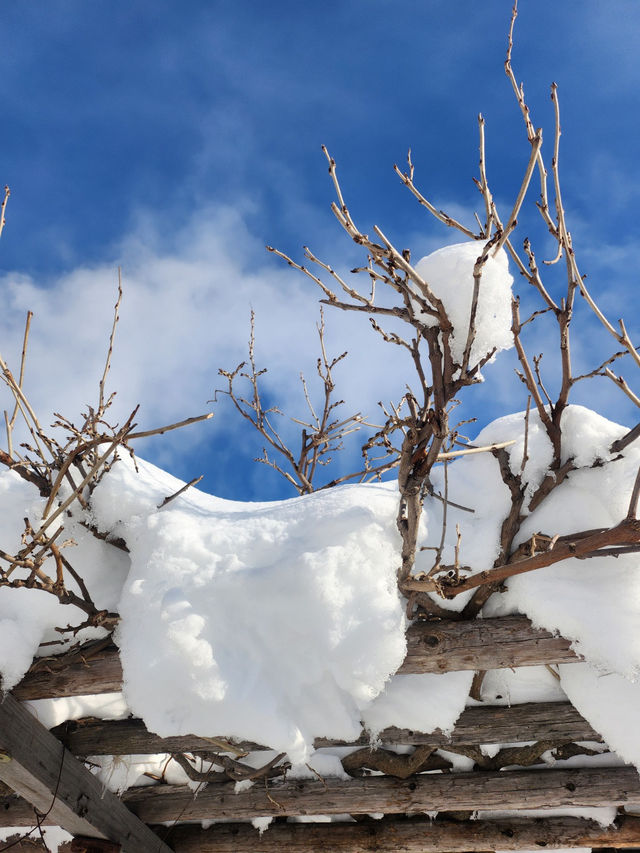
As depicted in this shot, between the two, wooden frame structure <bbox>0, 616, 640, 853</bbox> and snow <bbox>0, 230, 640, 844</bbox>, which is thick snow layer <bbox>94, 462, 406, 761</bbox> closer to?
snow <bbox>0, 230, 640, 844</bbox>

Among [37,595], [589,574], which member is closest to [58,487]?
[37,595]

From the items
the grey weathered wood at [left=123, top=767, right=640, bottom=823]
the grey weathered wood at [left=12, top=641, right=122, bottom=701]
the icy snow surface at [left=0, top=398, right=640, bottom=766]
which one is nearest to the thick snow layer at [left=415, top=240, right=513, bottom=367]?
the icy snow surface at [left=0, top=398, right=640, bottom=766]

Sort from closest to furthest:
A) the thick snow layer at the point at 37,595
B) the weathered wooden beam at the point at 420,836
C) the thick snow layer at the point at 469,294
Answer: the thick snow layer at the point at 469,294, the thick snow layer at the point at 37,595, the weathered wooden beam at the point at 420,836

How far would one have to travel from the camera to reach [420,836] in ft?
8.58

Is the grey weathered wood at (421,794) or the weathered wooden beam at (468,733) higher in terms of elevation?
the weathered wooden beam at (468,733)

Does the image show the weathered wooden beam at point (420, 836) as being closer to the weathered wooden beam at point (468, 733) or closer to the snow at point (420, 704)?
the weathered wooden beam at point (468, 733)

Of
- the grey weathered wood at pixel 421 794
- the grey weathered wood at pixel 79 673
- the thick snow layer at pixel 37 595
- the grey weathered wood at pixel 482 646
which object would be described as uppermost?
the thick snow layer at pixel 37 595

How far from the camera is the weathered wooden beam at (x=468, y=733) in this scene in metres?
2.02

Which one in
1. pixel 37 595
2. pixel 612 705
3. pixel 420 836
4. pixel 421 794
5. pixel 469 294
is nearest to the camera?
pixel 469 294

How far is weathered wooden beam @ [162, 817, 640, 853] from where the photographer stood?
253 cm

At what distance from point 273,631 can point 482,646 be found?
1.89ft

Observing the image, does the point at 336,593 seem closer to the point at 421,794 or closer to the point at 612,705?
the point at 612,705

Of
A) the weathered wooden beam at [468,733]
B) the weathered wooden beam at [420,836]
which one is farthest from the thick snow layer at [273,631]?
the weathered wooden beam at [420,836]

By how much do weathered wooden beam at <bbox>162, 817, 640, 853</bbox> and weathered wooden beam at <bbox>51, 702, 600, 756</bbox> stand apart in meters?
0.72
